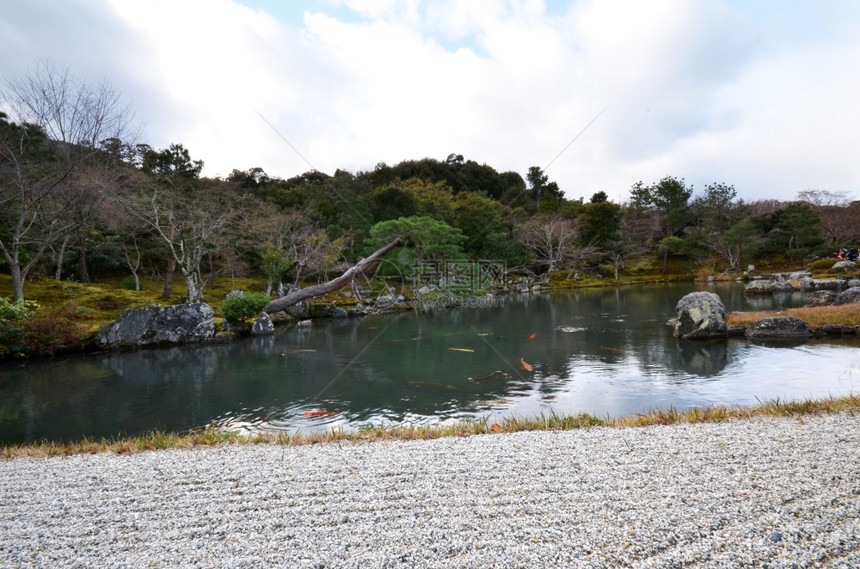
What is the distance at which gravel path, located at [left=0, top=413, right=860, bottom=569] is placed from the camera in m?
2.90

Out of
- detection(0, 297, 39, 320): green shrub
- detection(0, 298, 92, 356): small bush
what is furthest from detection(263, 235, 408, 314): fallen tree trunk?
detection(0, 297, 39, 320): green shrub

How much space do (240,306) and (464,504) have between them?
16475 mm

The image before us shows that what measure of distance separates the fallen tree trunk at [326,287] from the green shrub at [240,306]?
1.17 meters

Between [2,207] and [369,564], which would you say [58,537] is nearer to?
[369,564]

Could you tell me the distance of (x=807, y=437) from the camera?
464 centimetres

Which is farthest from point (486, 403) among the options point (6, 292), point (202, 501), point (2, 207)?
point (6, 292)

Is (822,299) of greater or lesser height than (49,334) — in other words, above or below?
below

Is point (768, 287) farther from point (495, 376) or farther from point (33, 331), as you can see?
point (33, 331)

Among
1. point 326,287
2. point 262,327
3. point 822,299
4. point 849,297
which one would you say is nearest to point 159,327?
point 262,327

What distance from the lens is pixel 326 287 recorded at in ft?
72.0

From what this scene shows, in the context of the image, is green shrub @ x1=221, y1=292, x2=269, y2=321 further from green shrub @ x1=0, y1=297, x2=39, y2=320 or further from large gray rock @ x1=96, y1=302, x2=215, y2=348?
green shrub @ x1=0, y1=297, x2=39, y2=320

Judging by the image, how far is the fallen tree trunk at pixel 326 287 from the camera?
20.5 metres

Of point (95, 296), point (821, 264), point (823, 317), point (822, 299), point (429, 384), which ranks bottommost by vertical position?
point (429, 384)

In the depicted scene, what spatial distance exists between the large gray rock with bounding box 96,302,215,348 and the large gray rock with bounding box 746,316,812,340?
19081mm
